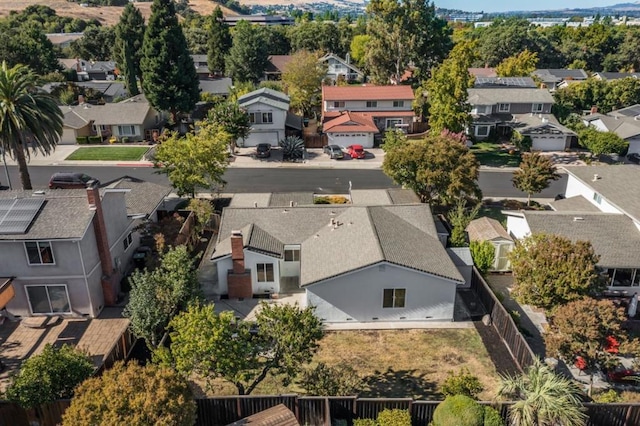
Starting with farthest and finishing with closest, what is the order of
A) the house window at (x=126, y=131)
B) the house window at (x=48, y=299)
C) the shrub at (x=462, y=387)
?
the house window at (x=126, y=131)
the house window at (x=48, y=299)
the shrub at (x=462, y=387)

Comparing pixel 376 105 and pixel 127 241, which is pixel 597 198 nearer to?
pixel 127 241

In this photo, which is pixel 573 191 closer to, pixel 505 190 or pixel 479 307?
pixel 505 190

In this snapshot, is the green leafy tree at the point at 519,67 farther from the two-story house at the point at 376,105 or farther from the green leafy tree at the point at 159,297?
the green leafy tree at the point at 159,297

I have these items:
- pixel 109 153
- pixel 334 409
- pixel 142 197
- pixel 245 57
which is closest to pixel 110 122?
pixel 109 153

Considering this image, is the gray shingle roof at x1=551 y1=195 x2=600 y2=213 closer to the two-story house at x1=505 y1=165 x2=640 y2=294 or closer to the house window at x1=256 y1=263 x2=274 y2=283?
the two-story house at x1=505 y1=165 x2=640 y2=294

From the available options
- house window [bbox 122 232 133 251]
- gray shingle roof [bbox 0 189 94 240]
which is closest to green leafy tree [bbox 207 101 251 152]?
house window [bbox 122 232 133 251]

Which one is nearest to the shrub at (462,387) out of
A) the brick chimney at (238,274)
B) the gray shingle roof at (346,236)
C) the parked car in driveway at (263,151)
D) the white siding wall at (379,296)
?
the white siding wall at (379,296)

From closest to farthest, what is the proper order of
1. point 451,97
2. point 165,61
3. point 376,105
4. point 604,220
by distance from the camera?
point 604,220 < point 451,97 < point 165,61 < point 376,105
